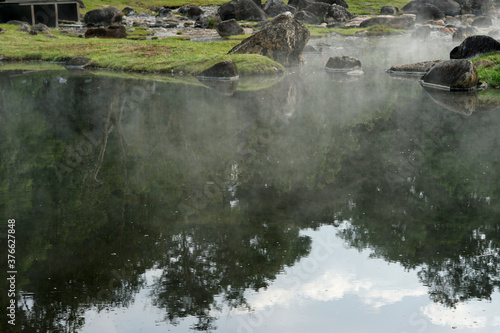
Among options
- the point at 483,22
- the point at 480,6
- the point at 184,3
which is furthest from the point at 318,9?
the point at 480,6

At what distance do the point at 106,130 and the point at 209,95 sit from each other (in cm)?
725

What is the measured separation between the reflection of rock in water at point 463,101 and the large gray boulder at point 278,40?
11.1 meters

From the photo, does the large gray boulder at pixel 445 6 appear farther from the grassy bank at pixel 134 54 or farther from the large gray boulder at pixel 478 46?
the large gray boulder at pixel 478 46

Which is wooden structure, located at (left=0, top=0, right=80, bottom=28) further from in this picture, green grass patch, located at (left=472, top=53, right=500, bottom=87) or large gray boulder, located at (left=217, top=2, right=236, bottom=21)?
green grass patch, located at (left=472, top=53, right=500, bottom=87)

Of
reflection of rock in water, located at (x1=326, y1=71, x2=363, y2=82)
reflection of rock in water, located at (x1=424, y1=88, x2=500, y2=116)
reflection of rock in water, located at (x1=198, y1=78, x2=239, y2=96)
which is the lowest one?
reflection of rock in water, located at (x1=326, y1=71, x2=363, y2=82)

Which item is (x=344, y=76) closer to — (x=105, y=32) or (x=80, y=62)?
(x=80, y=62)

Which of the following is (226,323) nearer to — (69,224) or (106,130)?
(69,224)

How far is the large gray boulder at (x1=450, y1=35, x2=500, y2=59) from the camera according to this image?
31.0 m

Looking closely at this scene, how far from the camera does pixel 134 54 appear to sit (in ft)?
118

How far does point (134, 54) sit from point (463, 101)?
20.7m

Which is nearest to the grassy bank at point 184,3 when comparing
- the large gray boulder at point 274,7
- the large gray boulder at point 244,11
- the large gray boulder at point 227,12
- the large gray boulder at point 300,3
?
the large gray boulder at point 300,3

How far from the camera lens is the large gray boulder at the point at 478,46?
30981 mm

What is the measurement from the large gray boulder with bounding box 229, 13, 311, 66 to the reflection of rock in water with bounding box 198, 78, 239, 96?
5733 mm

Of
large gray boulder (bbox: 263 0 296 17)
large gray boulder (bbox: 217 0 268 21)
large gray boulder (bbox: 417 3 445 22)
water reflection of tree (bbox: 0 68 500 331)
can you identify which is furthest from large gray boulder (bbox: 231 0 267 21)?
water reflection of tree (bbox: 0 68 500 331)
